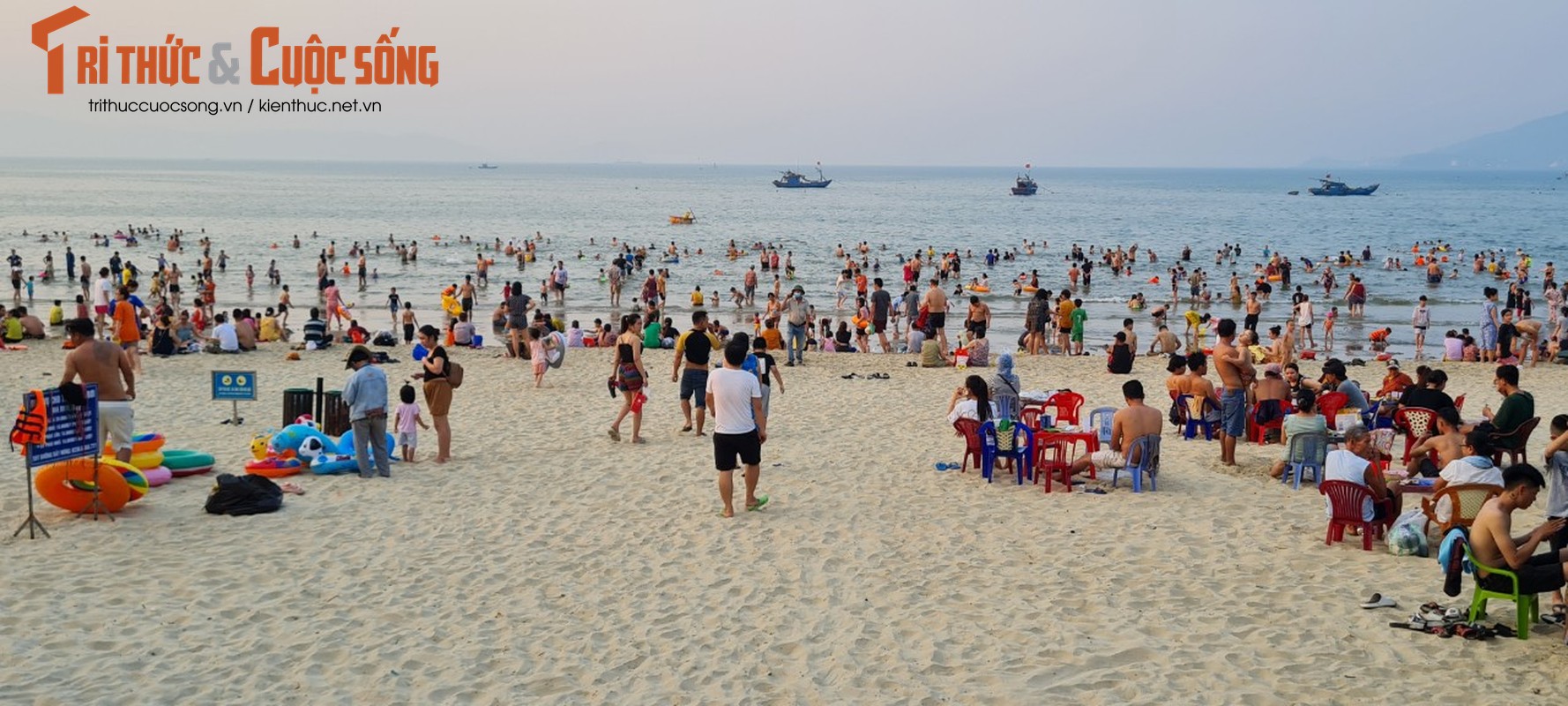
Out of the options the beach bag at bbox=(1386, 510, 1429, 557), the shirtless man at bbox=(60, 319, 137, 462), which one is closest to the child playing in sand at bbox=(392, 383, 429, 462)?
the shirtless man at bbox=(60, 319, 137, 462)

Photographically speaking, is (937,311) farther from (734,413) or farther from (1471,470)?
(1471,470)

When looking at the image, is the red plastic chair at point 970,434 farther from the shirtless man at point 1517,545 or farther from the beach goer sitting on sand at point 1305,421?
the shirtless man at point 1517,545

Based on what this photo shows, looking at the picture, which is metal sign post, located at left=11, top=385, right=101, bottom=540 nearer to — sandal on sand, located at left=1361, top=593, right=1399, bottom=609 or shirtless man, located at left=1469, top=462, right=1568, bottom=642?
sandal on sand, located at left=1361, top=593, right=1399, bottom=609

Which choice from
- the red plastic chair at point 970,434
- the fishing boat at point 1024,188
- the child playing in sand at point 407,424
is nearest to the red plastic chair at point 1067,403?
the red plastic chair at point 970,434

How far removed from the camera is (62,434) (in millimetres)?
7977

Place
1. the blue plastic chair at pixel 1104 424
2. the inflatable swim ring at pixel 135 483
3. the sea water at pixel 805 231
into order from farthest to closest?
1. the sea water at pixel 805 231
2. the blue plastic chair at pixel 1104 424
3. the inflatable swim ring at pixel 135 483

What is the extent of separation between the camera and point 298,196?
4449 inches

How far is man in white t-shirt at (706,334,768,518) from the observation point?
852 centimetres

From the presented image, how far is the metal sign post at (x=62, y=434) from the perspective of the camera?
25.5ft

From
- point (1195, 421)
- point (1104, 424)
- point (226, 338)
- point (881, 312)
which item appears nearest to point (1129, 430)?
point (1104, 424)

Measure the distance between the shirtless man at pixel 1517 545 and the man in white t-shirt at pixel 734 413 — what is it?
4494 mm

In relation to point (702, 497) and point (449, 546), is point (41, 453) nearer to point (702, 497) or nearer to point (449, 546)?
point (449, 546)

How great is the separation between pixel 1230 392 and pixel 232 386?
996cm

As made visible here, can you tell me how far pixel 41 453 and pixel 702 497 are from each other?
4.62 meters
